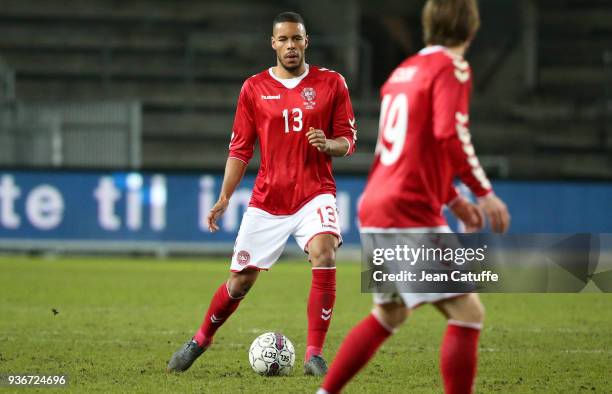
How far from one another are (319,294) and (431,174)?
2.13 metres

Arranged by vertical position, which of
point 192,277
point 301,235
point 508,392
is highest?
point 301,235

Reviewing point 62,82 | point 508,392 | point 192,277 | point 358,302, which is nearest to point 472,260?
point 508,392

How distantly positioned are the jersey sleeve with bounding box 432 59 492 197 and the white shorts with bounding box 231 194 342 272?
7.13 feet

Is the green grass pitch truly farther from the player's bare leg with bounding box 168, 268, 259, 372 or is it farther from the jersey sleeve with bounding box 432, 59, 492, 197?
the jersey sleeve with bounding box 432, 59, 492, 197

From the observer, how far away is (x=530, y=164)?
69.3 feet

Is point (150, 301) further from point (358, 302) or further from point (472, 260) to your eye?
point (472, 260)

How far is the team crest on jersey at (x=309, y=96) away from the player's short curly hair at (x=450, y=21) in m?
2.12

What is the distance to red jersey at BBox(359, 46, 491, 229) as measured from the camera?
461 cm

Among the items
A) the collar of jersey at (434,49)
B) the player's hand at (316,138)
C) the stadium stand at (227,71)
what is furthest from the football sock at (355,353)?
the stadium stand at (227,71)

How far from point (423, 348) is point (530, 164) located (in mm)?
13643

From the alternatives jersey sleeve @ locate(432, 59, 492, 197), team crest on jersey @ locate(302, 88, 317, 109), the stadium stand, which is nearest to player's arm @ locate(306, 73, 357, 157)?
team crest on jersey @ locate(302, 88, 317, 109)

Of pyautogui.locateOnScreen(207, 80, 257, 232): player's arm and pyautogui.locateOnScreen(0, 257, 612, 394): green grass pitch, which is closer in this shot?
pyautogui.locateOnScreen(0, 257, 612, 394): green grass pitch

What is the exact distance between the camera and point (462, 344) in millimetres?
4699

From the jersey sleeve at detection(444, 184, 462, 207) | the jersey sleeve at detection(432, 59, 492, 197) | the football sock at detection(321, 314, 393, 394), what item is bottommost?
the football sock at detection(321, 314, 393, 394)
